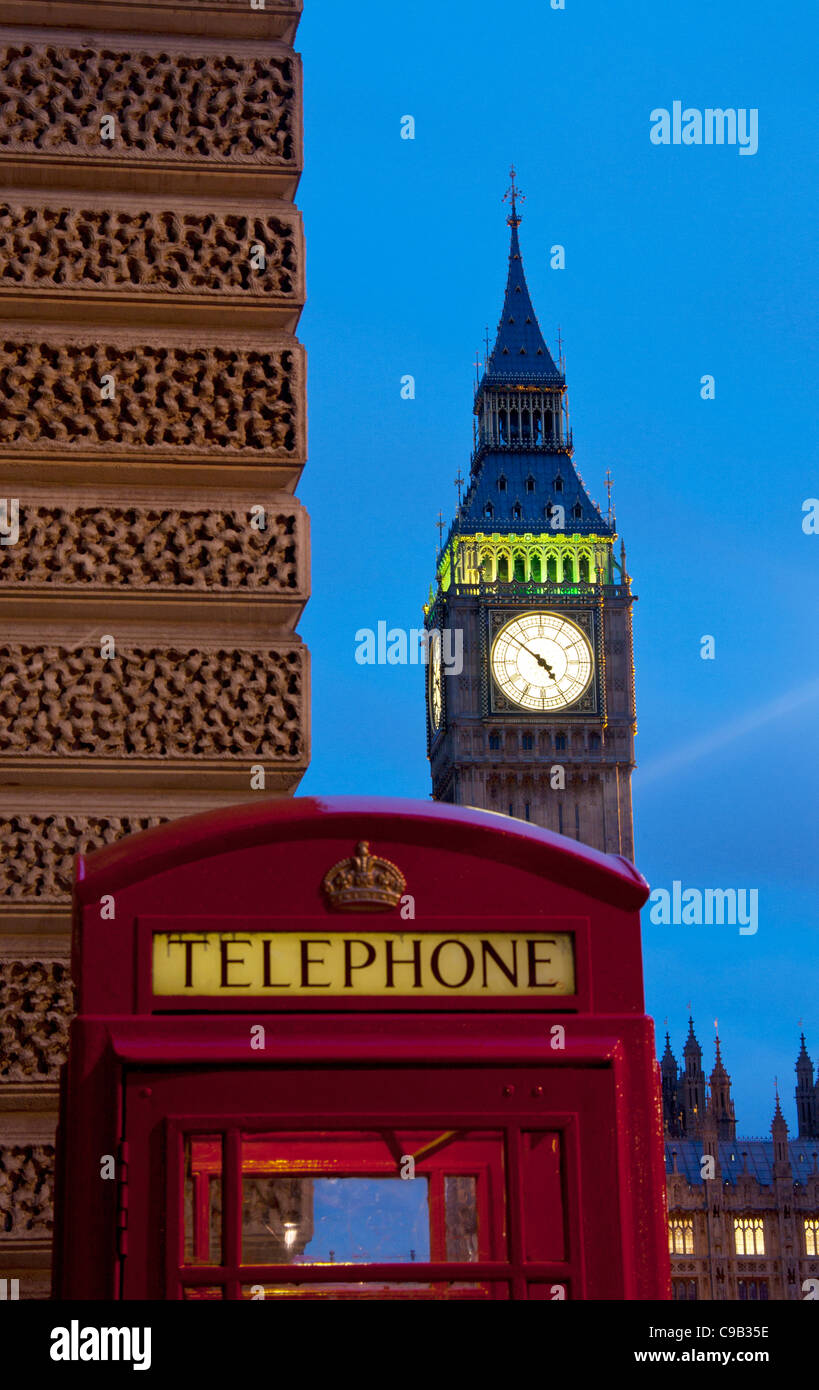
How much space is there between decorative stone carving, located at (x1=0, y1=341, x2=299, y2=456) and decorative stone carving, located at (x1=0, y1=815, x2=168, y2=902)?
0.94 metres

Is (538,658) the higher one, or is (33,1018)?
(538,658)

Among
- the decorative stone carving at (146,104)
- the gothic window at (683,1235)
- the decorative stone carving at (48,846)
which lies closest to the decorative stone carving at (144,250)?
the decorative stone carving at (146,104)

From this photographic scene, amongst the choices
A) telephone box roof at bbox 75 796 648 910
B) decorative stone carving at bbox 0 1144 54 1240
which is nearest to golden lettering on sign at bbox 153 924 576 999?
telephone box roof at bbox 75 796 648 910

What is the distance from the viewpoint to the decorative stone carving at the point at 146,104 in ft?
18.1

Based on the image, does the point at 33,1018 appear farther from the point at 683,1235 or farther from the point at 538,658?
the point at 538,658

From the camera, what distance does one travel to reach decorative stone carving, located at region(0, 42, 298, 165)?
5.52 m

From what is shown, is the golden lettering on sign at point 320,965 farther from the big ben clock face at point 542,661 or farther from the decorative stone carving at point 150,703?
the big ben clock face at point 542,661

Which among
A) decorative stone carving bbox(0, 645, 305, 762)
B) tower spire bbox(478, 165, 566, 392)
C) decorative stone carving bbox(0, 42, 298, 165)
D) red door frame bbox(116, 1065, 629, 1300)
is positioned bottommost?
red door frame bbox(116, 1065, 629, 1300)

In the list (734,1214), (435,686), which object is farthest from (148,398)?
(435,686)

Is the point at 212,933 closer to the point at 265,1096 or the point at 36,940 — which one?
the point at 265,1096

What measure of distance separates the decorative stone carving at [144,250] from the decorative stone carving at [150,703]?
966 mm

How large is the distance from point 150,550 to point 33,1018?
119 cm

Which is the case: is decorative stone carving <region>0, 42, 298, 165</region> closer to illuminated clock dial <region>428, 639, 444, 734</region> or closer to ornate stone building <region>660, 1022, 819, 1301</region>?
ornate stone building <region>660, 1022, 819, 1301</region>

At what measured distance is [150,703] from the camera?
528 cm
